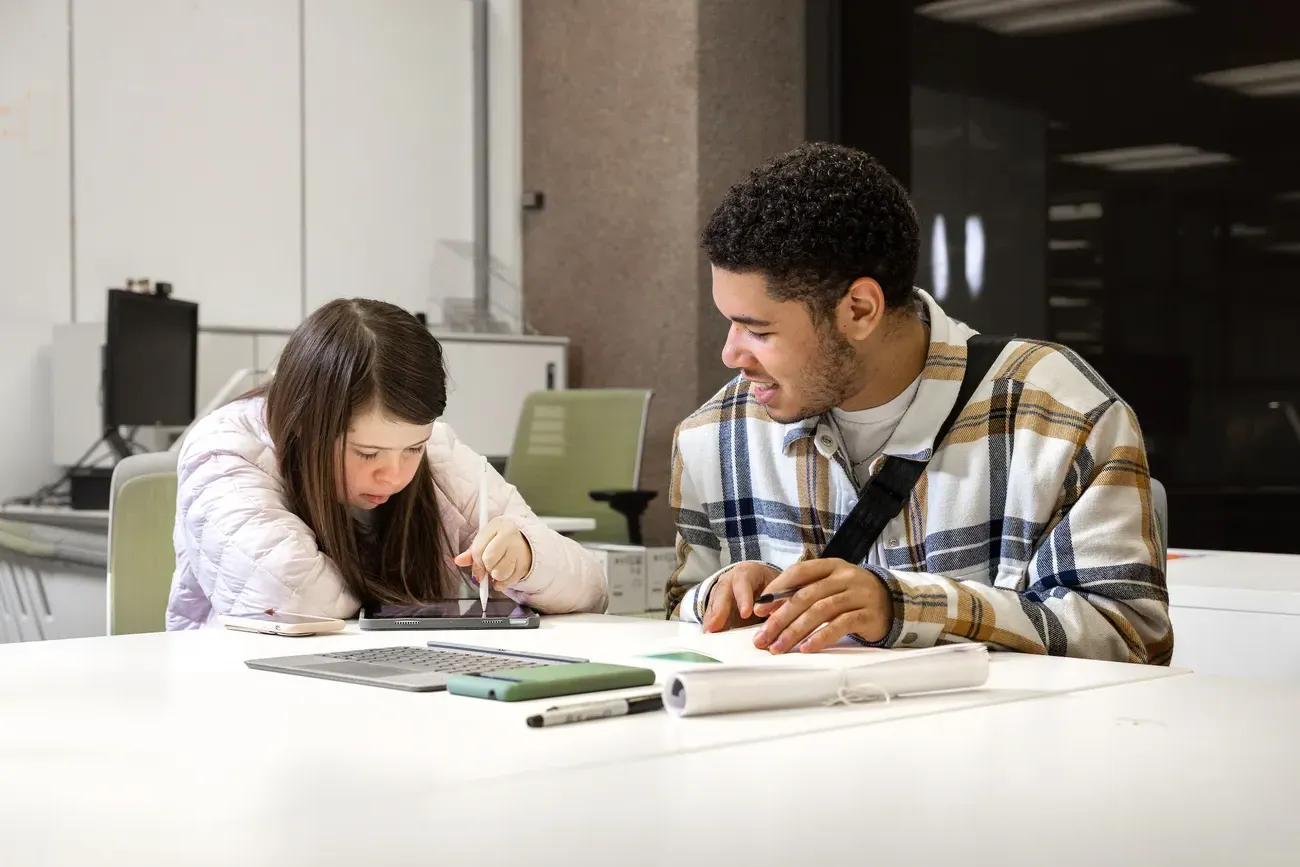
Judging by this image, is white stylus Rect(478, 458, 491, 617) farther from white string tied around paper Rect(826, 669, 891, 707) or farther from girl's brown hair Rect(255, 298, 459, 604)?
white string tied around paper Rect(826, 669, 891, 707)

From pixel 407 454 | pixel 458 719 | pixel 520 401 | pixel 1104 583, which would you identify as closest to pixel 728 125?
pixel 520 401

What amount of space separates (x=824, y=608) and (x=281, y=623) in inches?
24.5

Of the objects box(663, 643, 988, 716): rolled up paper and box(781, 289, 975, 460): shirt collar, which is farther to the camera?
box(781, 289, 975, 460): shirt collar

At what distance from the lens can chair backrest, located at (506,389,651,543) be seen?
465 centimetres

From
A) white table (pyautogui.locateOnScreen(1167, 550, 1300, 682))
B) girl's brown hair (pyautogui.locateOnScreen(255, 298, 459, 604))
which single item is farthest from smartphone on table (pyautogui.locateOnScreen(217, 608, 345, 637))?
white table (pyautogui.locateOnScreen(1167, 550, 1300, 682))

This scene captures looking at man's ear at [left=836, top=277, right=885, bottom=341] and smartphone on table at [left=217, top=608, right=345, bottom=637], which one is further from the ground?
man's ear at [left=836, top=277, right=885, bottom=341]

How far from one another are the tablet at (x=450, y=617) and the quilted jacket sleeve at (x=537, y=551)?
0.10m

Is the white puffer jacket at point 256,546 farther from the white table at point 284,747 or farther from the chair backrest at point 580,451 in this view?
the chair backrest at point 580,451

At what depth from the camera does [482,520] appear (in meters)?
1.98

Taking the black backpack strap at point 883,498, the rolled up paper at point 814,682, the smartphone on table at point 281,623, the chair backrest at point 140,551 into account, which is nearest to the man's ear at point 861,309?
the black backpack strap at point 883,498

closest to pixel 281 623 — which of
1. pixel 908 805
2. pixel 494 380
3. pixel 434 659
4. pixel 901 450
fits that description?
pixel 434 659

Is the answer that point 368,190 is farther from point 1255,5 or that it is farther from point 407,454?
point 407,454

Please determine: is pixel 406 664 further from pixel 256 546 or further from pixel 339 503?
pixel 339 503

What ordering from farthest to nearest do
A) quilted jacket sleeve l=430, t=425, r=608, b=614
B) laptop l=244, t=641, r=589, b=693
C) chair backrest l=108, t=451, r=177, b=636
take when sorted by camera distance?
chair backrest l=108, t=451, r=177, b=636
quilted jacket sleeve l=430, t=425, r=608, b=614
laptop l=244, t=641, r=589, b=693
